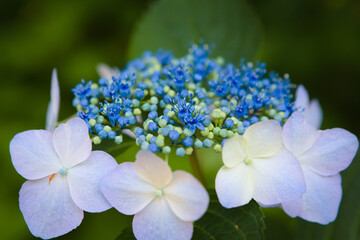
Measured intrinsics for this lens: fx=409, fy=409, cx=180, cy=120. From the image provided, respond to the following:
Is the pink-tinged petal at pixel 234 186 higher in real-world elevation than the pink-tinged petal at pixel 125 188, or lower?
lower

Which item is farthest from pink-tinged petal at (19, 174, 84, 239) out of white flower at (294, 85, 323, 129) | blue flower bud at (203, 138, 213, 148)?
white flower at (294, 85, 323, 129)

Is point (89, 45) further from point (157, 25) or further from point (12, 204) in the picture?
point (12, 204)

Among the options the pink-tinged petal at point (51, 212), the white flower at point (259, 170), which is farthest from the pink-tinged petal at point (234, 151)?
the pink-tinged petal at point (51, 212)

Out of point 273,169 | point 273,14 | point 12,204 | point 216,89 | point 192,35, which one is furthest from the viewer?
point 273,14

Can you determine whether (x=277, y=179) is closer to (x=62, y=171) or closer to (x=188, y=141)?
(x=188, y=141)

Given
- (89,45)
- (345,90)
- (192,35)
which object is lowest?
(345,90)

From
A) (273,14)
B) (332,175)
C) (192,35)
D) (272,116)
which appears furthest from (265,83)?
(273,14)

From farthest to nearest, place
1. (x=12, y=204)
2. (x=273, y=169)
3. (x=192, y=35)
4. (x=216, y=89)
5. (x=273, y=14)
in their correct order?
(x=273, y=14) < (x=12, y=204) < (x=192, y=35) < (x=216, y=89) < (x=273, y=169)

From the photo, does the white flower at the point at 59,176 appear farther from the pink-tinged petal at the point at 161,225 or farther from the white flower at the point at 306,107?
the white flower at the point at 306,107
